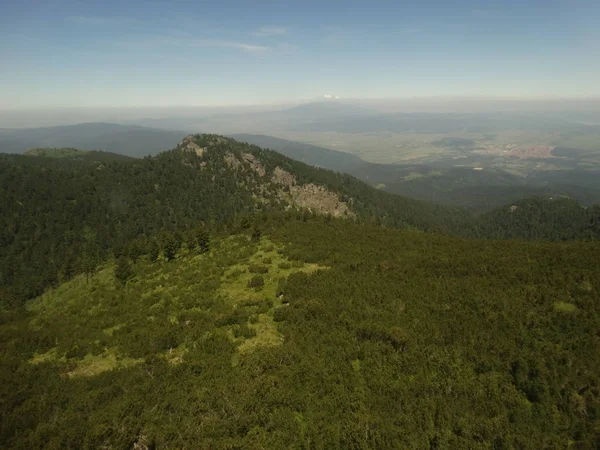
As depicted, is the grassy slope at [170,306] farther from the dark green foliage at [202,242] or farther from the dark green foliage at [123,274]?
the dark green foliage at [202,242]

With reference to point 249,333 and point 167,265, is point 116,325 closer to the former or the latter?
point 249,333

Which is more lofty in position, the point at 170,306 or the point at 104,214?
the point at 170,306

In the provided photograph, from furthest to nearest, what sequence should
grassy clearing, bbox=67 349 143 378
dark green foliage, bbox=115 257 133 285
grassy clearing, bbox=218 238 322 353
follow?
dark green foliage, bbox=115 257 133 285 → grassy clearing, bbox=218 238 322 353 → grassy clearing, bbox=67 349 143 378

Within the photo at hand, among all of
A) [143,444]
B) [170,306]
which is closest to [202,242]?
[170,306]

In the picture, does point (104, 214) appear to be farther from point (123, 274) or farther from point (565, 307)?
point (565, 307)

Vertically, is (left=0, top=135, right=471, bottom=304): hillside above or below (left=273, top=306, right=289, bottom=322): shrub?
below

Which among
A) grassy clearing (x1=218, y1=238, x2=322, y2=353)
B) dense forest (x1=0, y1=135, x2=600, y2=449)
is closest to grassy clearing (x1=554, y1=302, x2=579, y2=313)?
dense forest (x1=0, y1=135, x2=600, y2=449)

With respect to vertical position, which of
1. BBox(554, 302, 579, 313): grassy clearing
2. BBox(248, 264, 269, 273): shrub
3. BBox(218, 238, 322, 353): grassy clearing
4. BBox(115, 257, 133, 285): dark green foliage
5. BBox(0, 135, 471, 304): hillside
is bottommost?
BBox(0, 135, 471, 304): hillside

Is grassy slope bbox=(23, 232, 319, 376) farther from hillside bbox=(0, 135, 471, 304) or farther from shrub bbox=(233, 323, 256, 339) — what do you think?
hillside bbox=(0, 135, 471, 304)
